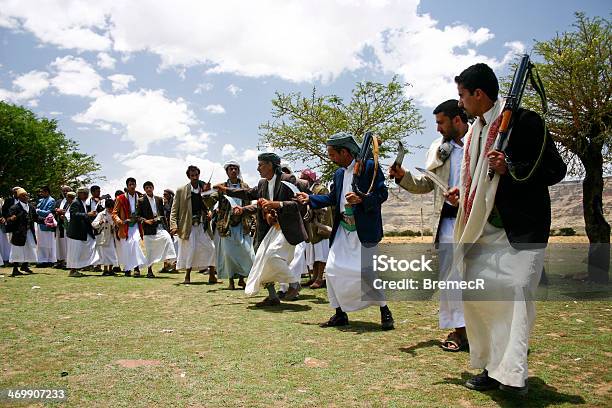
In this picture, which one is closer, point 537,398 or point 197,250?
point 537,398

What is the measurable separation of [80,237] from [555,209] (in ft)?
133

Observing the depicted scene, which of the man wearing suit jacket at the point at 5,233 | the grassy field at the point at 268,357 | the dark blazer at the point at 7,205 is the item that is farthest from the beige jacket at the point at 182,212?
the man wearing suit jacket at the point at 5,233

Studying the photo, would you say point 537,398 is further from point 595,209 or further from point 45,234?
point 45,234

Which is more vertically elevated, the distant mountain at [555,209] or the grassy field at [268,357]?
the distant mountain at [555,209]

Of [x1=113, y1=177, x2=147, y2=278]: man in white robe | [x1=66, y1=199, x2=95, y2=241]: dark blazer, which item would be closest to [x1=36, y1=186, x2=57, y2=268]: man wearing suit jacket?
[x1=66, y1=199, x2=95, y2=241]: dark blazer

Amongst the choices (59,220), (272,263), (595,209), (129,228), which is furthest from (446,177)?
(59,220)

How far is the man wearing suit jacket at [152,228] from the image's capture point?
461 inches

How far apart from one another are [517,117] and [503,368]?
A: 63.0 inches

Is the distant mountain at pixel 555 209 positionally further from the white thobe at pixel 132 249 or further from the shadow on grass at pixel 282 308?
the shadow on grass at pixel 282 308

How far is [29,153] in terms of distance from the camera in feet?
122

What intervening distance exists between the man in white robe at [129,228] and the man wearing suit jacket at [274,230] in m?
5.47

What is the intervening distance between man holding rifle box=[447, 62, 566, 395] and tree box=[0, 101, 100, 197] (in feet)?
123

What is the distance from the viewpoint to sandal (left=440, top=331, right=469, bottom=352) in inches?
175

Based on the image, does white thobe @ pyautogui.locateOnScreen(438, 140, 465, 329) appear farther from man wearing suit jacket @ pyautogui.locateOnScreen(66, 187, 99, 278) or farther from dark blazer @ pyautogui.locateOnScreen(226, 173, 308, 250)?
man wearing suit jacket @ pyautogui.locateOnScreen(66, 187, 99, 278)
